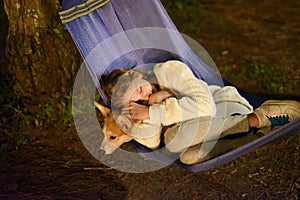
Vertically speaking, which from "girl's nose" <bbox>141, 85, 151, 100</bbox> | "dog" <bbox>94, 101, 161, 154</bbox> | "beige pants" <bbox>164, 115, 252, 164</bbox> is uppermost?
"girl's nose" <bbox>141, 85, 151, 100</bbox>

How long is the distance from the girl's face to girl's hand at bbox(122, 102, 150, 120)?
0.02 m

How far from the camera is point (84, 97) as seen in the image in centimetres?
292

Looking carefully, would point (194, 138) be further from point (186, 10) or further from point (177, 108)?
point (186, 10)

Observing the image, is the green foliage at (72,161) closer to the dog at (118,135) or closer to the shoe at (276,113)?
the dog at (118,135)

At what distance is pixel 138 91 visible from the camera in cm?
211

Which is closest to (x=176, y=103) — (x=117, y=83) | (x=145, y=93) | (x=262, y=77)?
(x=145, y=93)

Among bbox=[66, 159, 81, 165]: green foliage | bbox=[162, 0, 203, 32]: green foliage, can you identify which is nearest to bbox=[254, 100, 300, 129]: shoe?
bbox=[66, 159, 81, 165]: green foliage

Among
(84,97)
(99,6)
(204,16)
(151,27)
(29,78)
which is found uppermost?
(99,6)

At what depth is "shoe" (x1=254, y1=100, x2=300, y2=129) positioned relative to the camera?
228 centimetres

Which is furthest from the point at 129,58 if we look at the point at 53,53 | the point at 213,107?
the point at 53,53

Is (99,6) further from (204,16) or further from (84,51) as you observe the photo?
(204,16)

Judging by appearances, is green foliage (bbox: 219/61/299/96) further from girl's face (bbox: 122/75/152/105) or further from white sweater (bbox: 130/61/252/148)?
girl's face (bbox: 122/75/152/105)

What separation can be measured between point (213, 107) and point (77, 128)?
0.94 metres

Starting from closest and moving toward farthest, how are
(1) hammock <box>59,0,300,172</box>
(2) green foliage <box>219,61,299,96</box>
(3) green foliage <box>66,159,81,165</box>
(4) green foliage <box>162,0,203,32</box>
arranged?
(1) hammock <box>59,0,300,172</box>
(3) green foliage <box>66,159,81,165</box>
(2) green foliage <box>219,61,299,96</box>
(4) green foliage <box>162,0,203,32</box>
